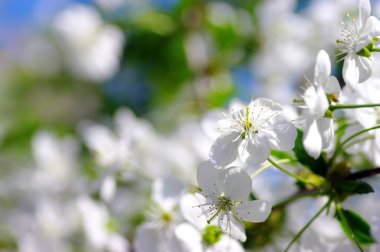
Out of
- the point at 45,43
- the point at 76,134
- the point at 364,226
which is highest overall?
the point at 45,43

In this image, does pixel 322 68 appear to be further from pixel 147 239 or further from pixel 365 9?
pixel 147 239

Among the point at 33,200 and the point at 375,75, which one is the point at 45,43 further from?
the point at 375,75

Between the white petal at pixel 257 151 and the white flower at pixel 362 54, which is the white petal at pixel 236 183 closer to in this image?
the white petal at pixel 257 151

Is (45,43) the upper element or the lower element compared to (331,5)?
upper

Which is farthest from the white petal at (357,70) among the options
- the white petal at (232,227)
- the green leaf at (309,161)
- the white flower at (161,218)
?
the white flower at (161,218)

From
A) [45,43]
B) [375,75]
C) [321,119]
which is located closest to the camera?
[321,119]

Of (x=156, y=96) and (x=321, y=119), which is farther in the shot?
(x=156, y=96)

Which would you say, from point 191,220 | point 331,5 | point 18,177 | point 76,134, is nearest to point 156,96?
point 76,134

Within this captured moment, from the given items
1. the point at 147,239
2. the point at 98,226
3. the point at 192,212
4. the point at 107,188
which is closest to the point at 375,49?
the point at 192,212
